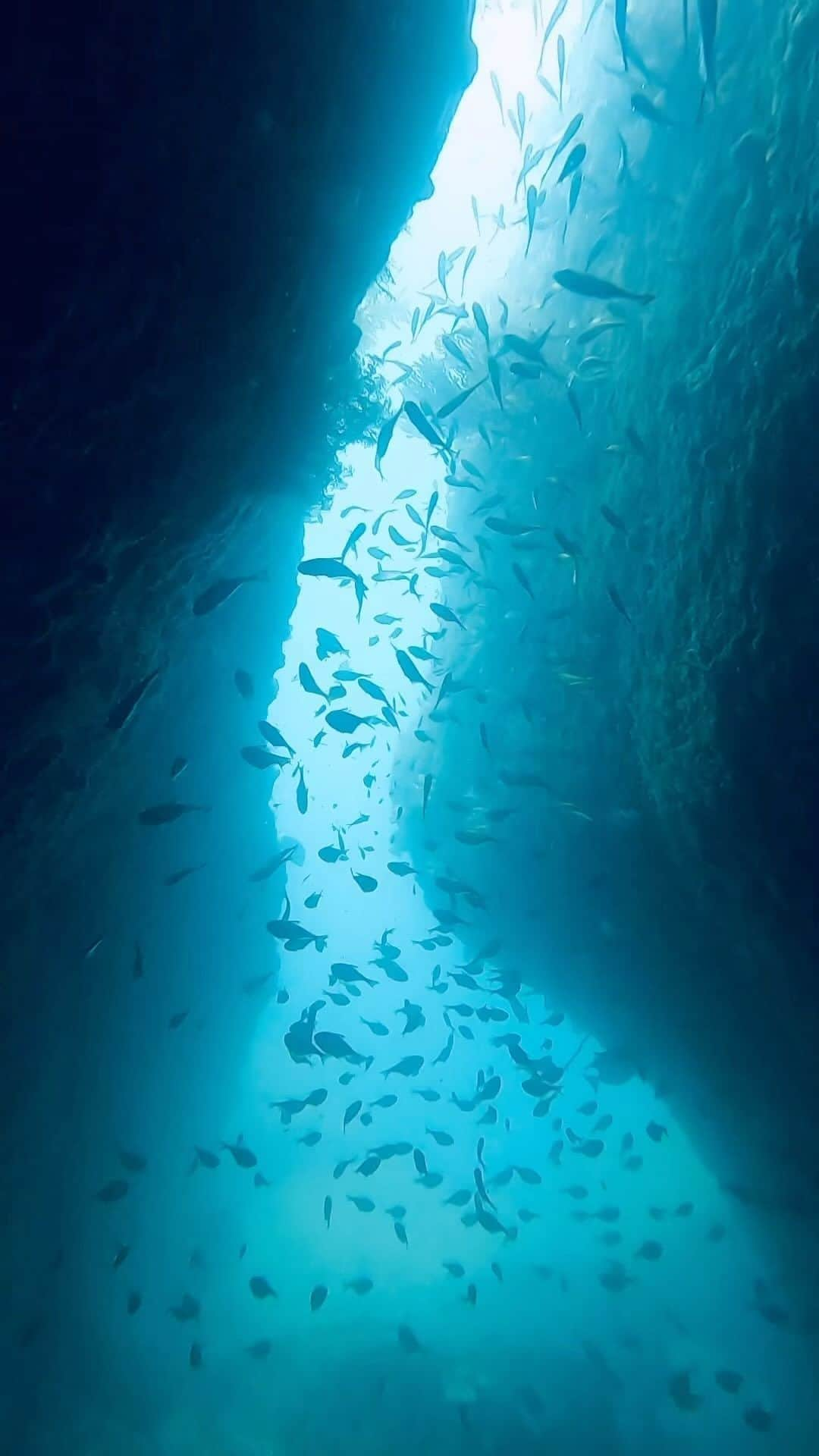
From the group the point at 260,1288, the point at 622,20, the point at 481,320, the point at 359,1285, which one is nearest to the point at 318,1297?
the point at 260,1288

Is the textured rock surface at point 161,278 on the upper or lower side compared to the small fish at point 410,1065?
upper

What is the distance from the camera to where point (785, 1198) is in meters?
12.5

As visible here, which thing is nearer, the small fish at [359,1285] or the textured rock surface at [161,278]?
the textured rock surface at [161,278]

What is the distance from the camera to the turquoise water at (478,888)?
9617mm

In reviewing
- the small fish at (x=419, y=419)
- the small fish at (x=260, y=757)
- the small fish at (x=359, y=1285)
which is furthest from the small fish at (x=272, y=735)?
the small fish at (x=359, y=1285)

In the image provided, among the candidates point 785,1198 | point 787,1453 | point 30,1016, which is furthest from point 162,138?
point 787,1453

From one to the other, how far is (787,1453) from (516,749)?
15751 mm

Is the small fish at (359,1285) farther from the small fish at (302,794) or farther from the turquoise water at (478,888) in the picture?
the small fish at (302,794)

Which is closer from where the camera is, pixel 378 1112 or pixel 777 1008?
pixel 777 1008

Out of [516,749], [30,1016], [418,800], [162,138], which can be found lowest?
[30,1016]

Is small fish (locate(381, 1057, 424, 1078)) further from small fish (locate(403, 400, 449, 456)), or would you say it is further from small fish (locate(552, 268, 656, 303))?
small fish (locate(552, 268, 656, 303))

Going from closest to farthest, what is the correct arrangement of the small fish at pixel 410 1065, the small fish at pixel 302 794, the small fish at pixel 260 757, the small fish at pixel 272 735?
1. the small fish at pixel 260 757
2. the small fish at pixel 272 735
3. the small fish at pixel 302 794
4. the small fish at pixel 410 1065

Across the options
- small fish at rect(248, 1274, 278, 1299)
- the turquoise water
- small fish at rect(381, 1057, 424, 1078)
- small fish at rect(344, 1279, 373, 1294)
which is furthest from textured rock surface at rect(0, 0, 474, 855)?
small fish at rect(344, 1279, 373, 1294)

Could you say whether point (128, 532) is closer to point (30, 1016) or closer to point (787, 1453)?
point (30, 1016)
